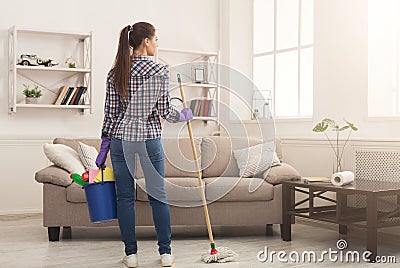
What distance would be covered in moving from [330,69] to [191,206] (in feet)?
6.08

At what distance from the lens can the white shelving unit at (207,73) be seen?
6.32m

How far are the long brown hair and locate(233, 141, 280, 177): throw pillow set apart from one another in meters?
1.68

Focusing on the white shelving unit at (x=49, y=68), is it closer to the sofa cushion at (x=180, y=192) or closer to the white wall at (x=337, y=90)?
the sofa cushion at (x=180, y=192)

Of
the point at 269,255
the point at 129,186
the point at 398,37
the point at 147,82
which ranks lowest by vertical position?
the point at 269,255

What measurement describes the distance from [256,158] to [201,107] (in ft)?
5.93

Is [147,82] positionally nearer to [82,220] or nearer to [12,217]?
[82,220]

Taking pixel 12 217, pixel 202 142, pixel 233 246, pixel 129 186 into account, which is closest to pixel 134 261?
pixel 129 186

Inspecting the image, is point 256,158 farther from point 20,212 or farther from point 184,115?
point 20,212

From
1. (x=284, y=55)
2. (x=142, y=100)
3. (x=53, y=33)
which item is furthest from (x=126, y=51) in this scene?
(x=284, y=55)

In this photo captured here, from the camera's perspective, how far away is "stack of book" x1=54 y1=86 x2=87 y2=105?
5684 millimetres

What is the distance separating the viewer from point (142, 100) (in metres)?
3.26

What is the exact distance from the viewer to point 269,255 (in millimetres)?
3787

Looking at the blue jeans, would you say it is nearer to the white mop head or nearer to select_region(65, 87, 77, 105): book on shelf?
the white mop head

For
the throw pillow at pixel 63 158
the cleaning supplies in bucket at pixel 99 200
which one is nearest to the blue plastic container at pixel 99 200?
the cleaning supplies in bucket at pixel 99 200
